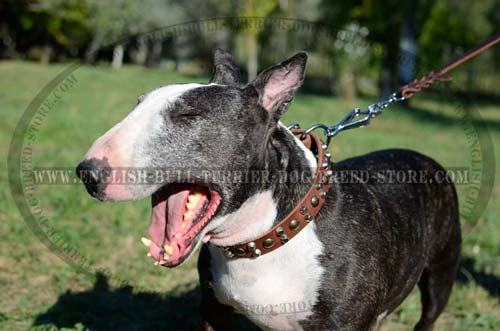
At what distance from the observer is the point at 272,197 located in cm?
251

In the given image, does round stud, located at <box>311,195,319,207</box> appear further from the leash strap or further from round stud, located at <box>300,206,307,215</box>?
the leash strap

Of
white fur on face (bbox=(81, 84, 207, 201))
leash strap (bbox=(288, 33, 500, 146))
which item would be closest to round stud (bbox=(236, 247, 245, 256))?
white fur on face (bbox=(81, 84, 207, 201))

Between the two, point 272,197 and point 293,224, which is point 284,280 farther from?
point 272,197

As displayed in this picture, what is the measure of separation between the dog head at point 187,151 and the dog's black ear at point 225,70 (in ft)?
1.05

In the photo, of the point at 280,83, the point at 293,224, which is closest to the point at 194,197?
the point at 293,224

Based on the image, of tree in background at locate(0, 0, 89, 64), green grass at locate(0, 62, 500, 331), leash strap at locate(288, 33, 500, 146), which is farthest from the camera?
tree in background at locate(0, 0, 89, 64)

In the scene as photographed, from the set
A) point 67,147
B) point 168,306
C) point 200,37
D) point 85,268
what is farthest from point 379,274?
point 200,37

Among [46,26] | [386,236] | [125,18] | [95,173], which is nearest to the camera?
[95,173]

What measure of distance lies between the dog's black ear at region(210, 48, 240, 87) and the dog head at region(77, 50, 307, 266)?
1.05ft

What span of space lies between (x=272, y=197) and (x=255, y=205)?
8cm

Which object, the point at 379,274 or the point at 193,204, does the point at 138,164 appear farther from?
the point at 379,274

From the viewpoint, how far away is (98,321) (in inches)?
148

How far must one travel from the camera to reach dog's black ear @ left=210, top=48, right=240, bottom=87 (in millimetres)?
2777

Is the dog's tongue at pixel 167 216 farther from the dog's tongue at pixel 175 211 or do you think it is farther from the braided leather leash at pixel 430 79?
the braided leather leash at pixel 430 79
